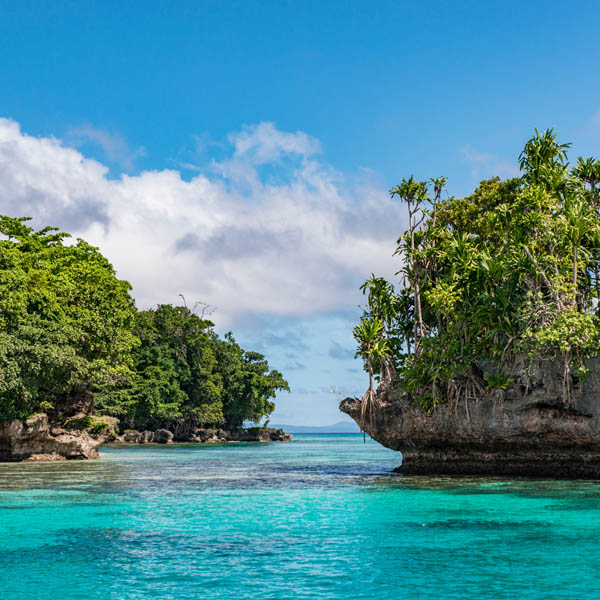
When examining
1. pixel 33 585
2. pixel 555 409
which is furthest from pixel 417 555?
pixel 555 409

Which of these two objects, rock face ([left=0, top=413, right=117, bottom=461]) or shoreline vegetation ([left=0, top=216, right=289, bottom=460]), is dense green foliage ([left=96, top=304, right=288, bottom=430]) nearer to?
shoreline vegetation ([left=0, top=216, right=289, bottom=460])

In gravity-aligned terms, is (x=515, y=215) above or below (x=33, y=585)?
above

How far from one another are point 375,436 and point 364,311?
5424 millimetres

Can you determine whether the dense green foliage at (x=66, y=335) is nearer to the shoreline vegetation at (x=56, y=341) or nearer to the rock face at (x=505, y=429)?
the shoreline vegetation at (x=56, y=341)

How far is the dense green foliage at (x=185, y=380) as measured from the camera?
6719cm

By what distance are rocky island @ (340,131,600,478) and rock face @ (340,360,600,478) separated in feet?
0.14

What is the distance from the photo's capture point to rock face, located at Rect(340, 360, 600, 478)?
78.5 feet

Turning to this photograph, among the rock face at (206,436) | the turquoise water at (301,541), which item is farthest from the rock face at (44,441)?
the rock face at (206,436)

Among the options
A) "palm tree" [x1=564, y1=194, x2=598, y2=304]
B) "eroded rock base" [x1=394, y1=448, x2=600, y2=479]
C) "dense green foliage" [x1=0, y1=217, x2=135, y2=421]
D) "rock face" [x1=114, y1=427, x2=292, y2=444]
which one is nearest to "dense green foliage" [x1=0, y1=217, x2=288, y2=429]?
"dense green foliage" [x1=0, y1=217, x2=135, y2=421]

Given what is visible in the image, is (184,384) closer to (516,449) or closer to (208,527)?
(516,449)

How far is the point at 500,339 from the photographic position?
979 inches

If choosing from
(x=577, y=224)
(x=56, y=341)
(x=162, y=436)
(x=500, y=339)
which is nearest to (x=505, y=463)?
(x=500, y=339)

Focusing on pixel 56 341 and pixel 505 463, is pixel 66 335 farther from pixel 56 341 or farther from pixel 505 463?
pixel 505 463

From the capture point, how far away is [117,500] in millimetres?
18984
